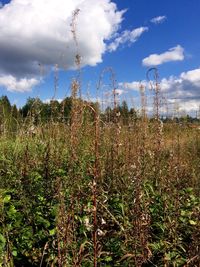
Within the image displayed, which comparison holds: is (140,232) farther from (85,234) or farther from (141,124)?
(141,124)

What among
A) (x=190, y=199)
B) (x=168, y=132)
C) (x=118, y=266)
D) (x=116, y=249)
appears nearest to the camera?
(x=118, y=266)

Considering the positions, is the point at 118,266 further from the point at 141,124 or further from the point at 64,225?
the point at 141,124

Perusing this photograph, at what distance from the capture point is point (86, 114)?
19.5ft

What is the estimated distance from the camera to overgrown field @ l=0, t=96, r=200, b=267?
2.54 metres

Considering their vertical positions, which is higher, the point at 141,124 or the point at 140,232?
the point at 141,124

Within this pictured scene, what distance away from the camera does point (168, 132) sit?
288 inches

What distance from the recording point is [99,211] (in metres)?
3.37

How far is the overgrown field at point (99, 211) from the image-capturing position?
2541 mm

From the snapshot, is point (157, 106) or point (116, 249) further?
point (157, 106)

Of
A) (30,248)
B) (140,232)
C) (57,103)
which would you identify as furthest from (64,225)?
(57,103)

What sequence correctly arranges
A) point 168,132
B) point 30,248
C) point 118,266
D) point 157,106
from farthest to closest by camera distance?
point 168,132
point 157,106
point 30,248
point 118,266

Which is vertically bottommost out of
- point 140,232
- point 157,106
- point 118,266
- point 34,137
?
point 118,266

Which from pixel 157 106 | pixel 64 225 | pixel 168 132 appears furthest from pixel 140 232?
pixel 168 132

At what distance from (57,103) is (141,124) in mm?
1387
